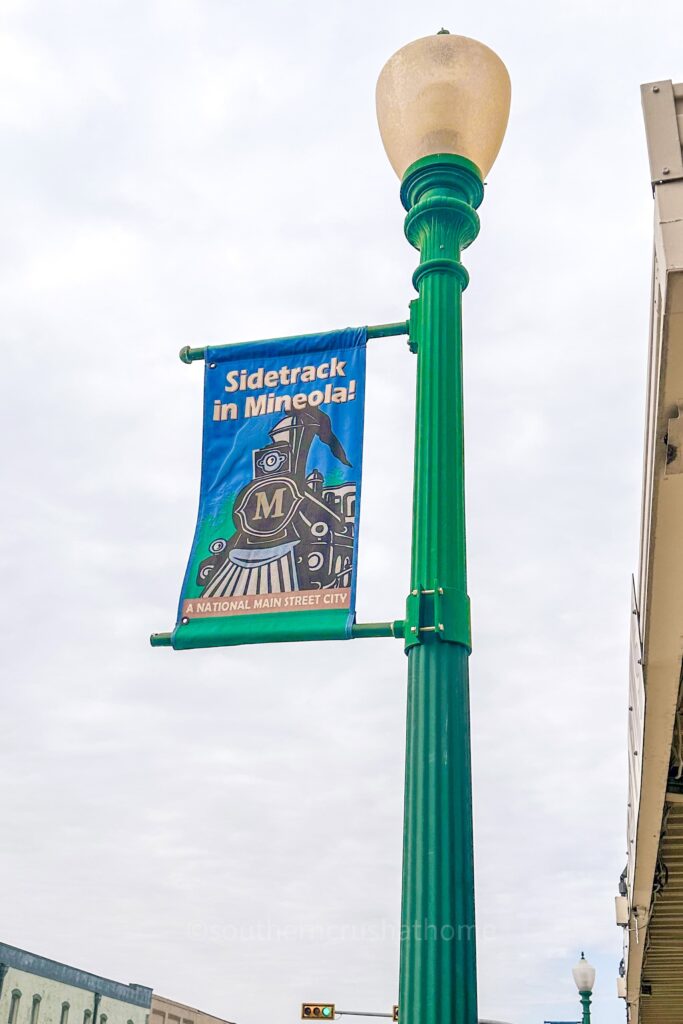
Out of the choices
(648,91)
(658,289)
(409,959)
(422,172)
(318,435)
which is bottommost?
(409,959)

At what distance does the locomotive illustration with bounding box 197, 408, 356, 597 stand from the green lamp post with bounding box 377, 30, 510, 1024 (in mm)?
592

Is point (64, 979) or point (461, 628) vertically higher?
point (64, 979)

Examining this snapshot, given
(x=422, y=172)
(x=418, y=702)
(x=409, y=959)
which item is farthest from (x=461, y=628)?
(x=422, y=172)

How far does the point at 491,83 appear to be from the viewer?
31.7 ft

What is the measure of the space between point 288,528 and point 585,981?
43.3 ft

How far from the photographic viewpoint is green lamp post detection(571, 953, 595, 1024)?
18.2 metres

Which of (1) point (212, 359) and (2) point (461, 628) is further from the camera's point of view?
(1) point (212, 359)

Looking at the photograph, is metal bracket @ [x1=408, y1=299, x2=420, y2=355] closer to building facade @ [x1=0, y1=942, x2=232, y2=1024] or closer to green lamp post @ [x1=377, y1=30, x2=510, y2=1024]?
green lamp post @ [x1=377, y1=30, x2=510, y2=1024]

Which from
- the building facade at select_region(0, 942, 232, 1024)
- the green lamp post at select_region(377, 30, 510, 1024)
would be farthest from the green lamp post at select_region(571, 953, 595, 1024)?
the building facade at select_region(0, 942, 232, 1024)

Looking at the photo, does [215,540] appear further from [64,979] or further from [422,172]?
[64,979]

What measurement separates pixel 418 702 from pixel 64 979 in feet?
113

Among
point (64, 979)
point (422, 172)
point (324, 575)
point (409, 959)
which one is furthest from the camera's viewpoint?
point (64, 979)

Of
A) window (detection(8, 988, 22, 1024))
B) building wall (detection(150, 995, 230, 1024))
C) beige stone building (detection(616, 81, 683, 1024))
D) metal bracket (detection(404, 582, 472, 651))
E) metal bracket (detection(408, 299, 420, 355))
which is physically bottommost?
beige stone building (detection(616, 81, 683, 1024))

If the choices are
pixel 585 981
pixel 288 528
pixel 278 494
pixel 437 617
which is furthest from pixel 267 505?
pixel 585 981
